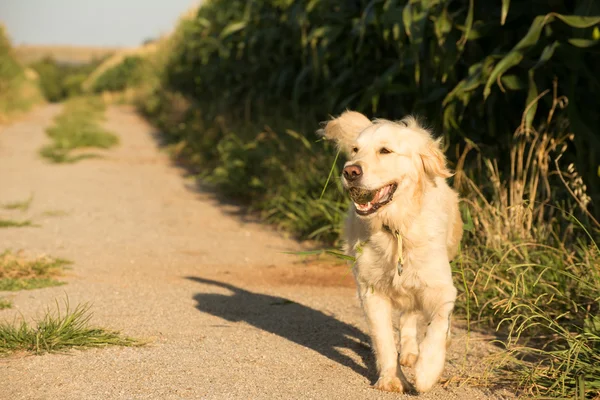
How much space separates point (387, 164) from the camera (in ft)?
13.4

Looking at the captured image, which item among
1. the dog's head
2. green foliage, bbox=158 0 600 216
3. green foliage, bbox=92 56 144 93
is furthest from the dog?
green foliage, bbox=92 56 144 93

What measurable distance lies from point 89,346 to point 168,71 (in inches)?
736

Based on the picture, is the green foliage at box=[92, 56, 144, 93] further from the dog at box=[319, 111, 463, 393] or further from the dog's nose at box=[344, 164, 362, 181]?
the dog's nose at box=[344, 164, 362, 181]

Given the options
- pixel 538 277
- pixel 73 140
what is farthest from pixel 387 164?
pixel 73 140

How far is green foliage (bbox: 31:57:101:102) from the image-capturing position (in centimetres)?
4959

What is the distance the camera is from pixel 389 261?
419cm

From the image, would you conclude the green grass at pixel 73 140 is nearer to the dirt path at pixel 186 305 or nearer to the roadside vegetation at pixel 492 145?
the dirt path at pixel 186 305

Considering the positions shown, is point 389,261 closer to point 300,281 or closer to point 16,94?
point 300,281

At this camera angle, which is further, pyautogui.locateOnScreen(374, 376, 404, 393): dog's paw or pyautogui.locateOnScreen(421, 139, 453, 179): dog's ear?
pyautogui.locateOnScreen(421, 139, 453, 179): dog's ear

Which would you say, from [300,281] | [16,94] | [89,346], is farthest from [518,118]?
[16,94]

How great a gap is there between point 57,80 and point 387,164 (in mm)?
51857

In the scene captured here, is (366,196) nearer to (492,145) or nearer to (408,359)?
(408,359)

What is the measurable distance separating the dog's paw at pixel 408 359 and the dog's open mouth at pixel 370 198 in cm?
104

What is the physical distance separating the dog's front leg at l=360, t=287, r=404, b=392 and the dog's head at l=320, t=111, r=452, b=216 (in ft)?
1.58
